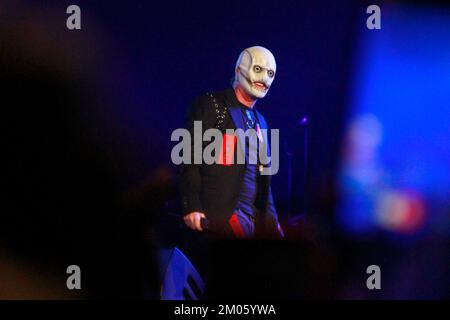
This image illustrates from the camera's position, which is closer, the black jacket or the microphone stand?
the black jacket

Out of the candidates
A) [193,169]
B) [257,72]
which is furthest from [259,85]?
[193,169]

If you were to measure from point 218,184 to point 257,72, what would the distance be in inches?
18.3

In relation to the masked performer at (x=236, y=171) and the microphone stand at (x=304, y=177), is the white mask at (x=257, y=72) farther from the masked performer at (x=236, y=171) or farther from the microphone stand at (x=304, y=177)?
the microphone stand at (x=304, y=177)

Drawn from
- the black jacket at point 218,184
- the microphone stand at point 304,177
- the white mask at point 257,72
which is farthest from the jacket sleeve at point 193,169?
the microphone stand at point 304,177

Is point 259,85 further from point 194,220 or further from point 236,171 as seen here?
point 194,220

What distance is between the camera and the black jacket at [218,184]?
202 cm

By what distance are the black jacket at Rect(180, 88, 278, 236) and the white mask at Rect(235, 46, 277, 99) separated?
7 cm

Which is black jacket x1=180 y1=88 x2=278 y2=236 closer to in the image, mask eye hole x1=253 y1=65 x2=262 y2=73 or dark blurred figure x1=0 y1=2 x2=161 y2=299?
mask eye hole x1=253 y1=65 x2=262 y2=73

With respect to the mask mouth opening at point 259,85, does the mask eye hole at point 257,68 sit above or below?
above

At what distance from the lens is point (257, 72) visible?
208cm

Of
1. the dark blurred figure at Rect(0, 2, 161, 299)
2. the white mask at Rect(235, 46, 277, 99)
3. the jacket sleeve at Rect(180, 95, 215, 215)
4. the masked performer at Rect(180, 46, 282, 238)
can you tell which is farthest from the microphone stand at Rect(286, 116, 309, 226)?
the dark blurred figure at Rect(0, 2, 161, 299)

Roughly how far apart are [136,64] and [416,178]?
1244 millimetres

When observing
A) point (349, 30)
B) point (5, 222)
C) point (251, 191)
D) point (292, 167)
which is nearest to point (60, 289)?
point (5, 222)

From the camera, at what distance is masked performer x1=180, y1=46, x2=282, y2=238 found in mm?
2020
